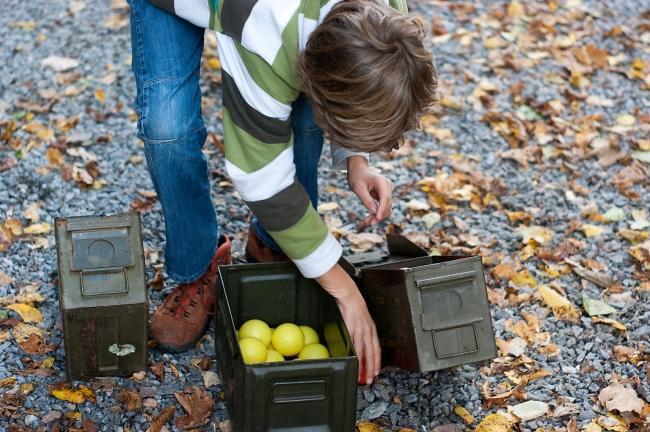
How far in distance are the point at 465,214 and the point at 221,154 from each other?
3.76 ft

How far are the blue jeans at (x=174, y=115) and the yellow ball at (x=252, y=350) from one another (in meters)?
0.38

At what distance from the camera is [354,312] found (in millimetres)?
2621

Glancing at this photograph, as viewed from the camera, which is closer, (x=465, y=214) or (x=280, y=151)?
(x=280, y=151)

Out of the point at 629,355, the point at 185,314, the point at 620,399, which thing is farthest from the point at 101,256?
the point at 629,355

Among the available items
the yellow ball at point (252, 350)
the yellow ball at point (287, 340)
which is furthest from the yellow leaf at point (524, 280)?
the yellow ball at point (252, 350)

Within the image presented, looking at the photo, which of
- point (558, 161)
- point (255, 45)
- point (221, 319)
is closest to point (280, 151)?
point (255, 45)

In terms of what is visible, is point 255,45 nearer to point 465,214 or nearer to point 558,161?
point 465,214

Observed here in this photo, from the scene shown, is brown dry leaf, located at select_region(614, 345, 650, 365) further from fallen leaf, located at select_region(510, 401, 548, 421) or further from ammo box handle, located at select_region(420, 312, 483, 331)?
ammo box handle, located at select_region(420, 312, 483, 331)

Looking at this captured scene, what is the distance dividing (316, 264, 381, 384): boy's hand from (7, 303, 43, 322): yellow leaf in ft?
3.40

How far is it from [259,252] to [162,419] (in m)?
0.77

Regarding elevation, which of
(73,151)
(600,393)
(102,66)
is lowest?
(600,393)

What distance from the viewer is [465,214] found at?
3818 millimetres

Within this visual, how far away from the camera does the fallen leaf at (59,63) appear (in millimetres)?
4629

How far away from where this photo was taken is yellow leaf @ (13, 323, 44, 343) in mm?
2916
